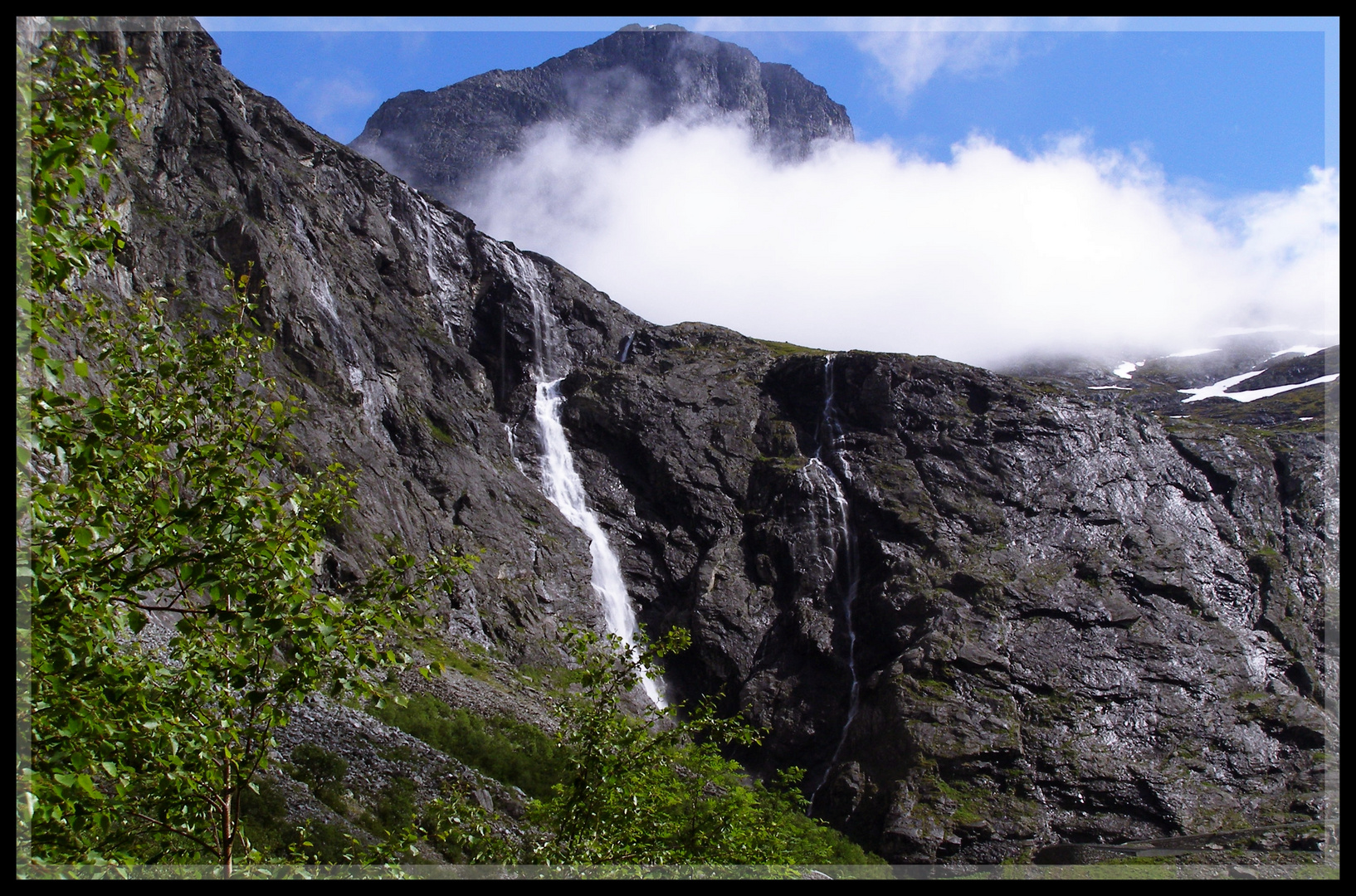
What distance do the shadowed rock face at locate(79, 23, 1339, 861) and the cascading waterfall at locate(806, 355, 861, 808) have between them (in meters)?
0.52

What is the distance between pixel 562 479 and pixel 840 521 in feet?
91.7

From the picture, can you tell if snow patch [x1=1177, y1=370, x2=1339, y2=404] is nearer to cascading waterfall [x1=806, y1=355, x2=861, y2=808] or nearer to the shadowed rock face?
the shadowed rock face

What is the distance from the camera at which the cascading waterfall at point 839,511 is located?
65125mm

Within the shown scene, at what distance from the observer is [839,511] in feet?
263

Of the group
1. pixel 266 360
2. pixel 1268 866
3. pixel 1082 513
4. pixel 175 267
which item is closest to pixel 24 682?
pixel 1268 866

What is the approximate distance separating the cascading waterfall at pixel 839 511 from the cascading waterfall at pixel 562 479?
15.0m

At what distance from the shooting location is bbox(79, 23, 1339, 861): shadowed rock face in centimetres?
6025

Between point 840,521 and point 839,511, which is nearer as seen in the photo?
point 840,521

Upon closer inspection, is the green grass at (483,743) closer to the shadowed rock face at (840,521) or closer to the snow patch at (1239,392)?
the shadowed rock face at (840,521)

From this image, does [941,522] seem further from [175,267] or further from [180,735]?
[180,735]

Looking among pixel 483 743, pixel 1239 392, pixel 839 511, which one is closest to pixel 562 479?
pixel 839 511

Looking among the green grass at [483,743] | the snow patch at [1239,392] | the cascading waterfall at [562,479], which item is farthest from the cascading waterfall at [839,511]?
the snow patch at [1239,392]

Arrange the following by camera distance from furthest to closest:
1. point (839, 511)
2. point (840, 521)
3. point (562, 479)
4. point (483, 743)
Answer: point (562, 479) < point (839, 511) < point (840, 521) < point (483, 743)

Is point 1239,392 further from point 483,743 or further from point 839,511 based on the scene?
point 483,743
